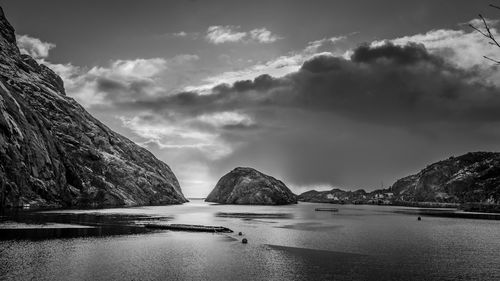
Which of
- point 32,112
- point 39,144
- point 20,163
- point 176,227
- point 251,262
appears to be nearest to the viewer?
point 251,262

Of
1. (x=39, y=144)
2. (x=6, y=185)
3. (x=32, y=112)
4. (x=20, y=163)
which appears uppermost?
(x=32, y=112)

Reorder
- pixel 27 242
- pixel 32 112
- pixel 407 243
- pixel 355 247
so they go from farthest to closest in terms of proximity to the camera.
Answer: pixel 32 112 → pixel 407 243 → pixel 355 247 → pixel 27 242

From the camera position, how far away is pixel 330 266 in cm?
4894

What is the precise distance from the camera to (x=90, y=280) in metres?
38.5

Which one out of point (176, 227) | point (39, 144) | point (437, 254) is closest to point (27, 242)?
point (176, 227)

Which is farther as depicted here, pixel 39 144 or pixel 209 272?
→ pixel 39 144

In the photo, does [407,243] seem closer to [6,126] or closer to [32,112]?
[6,126]

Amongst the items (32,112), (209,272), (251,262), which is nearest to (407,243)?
(251,262)

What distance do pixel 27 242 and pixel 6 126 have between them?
120379 millimetres

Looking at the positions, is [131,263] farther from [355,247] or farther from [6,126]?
[6,126]

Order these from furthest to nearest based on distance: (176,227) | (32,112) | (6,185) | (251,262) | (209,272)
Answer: (32,112) → (6,185) → (176,227) → (251,262) → (209,272)

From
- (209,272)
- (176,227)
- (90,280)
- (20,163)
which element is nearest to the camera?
(90,280)

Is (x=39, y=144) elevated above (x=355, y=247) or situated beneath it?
elevated above

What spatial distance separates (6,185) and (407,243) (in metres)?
155
